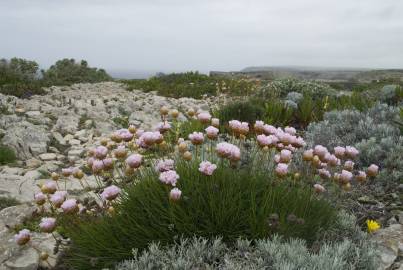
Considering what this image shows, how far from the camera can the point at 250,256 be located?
3266mm

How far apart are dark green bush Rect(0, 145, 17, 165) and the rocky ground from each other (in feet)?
0.53

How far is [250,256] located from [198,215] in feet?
1.73

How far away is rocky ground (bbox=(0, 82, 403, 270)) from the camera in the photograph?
4175 millimetres

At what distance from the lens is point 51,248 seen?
4.20 meters

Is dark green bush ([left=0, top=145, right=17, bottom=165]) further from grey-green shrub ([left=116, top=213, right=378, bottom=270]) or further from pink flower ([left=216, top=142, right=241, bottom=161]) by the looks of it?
pink flower ([left=216, top=142, right=241, bottom=161])

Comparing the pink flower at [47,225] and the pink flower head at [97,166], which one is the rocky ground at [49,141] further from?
the pink flower head at [97,166]

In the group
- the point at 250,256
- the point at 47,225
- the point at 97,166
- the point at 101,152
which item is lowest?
the point at 250,256

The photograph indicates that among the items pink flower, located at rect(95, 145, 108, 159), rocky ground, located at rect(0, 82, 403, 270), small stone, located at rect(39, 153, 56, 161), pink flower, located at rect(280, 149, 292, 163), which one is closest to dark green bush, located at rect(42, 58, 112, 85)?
rocky ground, located at rect(0, 82, 403, 270)

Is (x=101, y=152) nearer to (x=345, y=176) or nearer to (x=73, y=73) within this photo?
(x=345, y=176)

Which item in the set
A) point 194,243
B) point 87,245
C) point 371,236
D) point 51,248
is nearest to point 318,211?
point 371,236

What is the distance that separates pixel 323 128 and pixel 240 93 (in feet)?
33.3

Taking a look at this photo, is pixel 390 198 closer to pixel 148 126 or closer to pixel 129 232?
pixel 129 232

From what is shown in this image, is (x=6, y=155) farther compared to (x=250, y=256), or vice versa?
(x=6, y=155)

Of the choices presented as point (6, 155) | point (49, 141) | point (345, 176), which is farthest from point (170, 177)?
point (49, 141)
